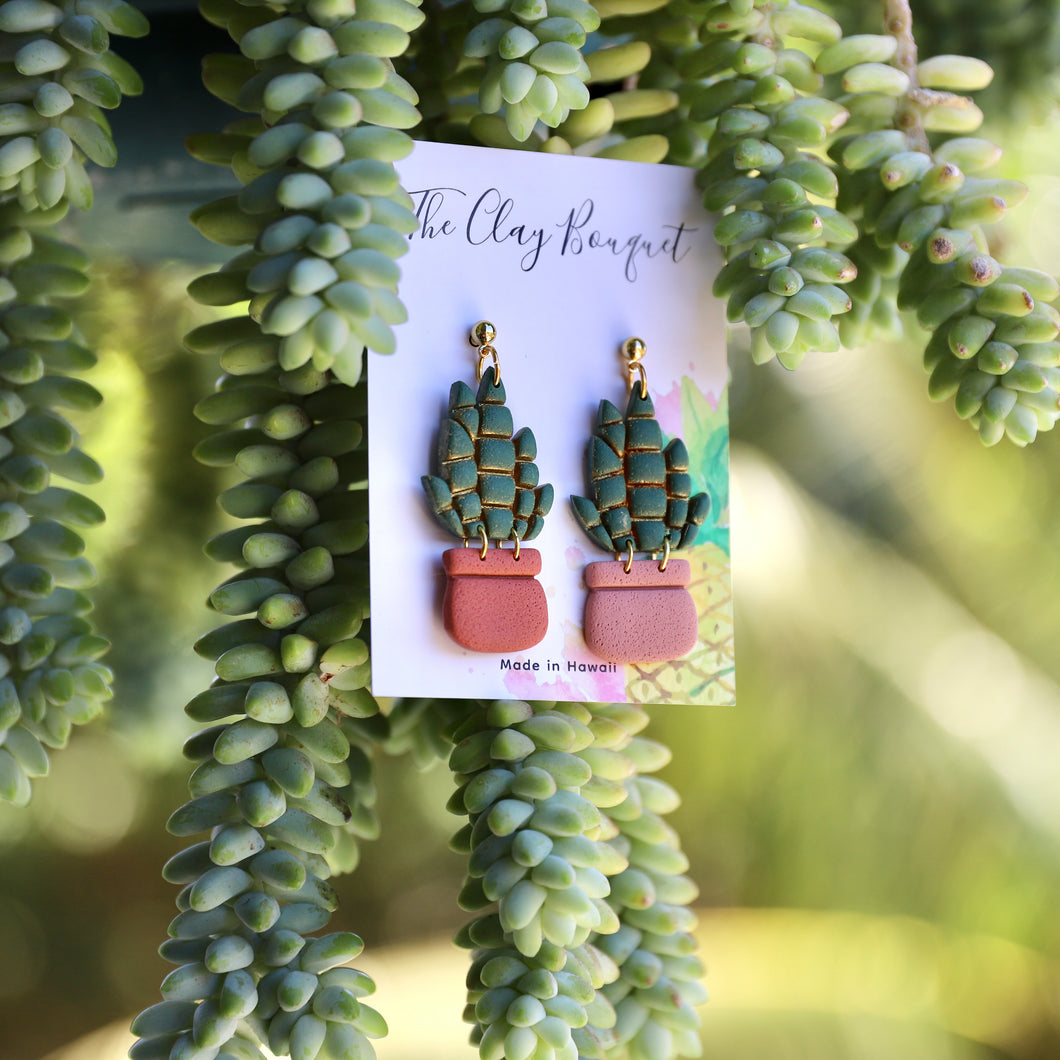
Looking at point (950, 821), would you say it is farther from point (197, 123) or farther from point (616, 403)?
point (197, 123)

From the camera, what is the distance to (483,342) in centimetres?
43

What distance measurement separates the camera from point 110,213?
22.5 inches

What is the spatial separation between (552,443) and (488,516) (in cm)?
5

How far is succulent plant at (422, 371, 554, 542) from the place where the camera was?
0.40m

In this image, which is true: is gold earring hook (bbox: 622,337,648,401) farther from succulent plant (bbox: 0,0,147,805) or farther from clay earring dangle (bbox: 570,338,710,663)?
succulent plant (bbox: 0,0,147,805)

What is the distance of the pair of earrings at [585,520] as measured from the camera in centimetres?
40

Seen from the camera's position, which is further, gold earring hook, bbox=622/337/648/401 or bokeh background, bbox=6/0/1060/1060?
bokeh background, bbox=6/0/1060/1060

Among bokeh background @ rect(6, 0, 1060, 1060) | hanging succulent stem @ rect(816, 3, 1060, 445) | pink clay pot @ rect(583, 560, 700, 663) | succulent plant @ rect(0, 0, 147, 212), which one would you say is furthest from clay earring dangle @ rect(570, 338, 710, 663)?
bokeh background @ rect(6, 0, 1060, 1060)

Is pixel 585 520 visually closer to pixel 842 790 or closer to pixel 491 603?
pixel 491 603

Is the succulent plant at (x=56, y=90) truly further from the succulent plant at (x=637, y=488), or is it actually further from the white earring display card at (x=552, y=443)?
the succulent plant at (x=637, y=488)

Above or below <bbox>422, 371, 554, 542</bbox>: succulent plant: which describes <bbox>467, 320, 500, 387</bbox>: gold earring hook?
above

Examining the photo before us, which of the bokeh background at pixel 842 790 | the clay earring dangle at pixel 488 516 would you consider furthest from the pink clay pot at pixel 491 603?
the bokeh background at pixel 842 790

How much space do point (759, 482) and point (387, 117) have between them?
0.66 meters

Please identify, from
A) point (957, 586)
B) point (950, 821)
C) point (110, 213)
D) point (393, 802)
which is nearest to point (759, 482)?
point (957, 586)
